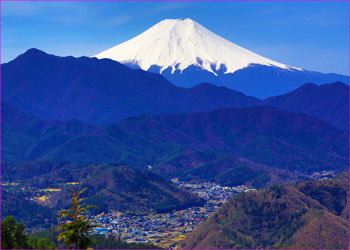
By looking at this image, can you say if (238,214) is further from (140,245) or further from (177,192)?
(177,192)

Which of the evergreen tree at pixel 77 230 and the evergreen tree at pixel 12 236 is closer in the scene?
the evergreen tree at pixel 77 230

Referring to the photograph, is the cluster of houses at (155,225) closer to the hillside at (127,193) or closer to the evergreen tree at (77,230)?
the hillside at (127,193)

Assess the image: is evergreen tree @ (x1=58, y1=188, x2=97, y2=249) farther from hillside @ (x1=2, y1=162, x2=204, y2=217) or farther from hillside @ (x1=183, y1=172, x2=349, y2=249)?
hillside @ (x1=2, y1=162, x2=204, y2=217)

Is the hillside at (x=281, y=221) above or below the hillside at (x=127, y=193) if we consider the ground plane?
below

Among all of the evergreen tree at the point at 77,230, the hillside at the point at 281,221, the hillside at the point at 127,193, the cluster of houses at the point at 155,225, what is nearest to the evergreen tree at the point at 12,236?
the evergreen tree at the point at 77,230

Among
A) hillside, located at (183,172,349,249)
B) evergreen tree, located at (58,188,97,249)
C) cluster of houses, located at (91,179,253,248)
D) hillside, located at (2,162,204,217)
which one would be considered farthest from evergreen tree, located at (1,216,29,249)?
hillside, located at (2,162,204,217)

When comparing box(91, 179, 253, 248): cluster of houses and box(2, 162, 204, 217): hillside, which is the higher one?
box(2, 162, 204, 217): hillside

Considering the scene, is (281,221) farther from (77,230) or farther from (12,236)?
(77,230)

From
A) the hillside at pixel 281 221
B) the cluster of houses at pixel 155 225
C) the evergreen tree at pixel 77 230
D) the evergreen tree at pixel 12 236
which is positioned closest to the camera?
the evergreen tree at pixel 77 230

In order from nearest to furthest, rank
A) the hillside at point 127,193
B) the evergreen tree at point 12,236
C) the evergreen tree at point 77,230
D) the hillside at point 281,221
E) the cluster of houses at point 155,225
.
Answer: the evergreen tree at point 77,230
the evergreen tree at point 12,236
the hillside at point 281,221
the cluster of houses at point 155,225
the hillside at point 127,193
